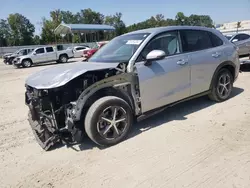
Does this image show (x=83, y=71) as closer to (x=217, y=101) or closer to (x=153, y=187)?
(x=153, y=187)

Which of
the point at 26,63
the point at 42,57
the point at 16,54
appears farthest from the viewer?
the point at 16,54

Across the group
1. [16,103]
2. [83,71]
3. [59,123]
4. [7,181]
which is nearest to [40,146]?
[59,123]

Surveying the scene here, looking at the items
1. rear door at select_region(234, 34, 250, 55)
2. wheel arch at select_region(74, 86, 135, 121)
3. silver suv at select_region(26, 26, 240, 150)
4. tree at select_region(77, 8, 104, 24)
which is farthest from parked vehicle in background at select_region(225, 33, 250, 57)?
tree at select_region(77, 8, 104, 24)

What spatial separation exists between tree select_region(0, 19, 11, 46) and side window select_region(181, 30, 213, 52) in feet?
185

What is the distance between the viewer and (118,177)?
303cm

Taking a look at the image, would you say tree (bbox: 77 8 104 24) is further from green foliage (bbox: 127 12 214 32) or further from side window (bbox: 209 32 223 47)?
side window (bbox: 209 32 223 47)

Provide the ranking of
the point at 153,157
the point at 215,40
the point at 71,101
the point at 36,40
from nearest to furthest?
the point at 153,157, the point at 71,101, the point at 215,40, the point at 36,40

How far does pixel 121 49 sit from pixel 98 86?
120 cm

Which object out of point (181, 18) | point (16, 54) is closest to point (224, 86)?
point (16, 54)

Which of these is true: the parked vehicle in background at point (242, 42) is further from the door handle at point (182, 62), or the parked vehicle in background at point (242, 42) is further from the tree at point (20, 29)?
the tree at point (20, 29)

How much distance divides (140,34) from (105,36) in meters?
55.4

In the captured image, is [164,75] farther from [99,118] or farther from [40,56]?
[40,56]

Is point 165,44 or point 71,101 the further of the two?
point 165,44

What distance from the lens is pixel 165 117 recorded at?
4910 mm
